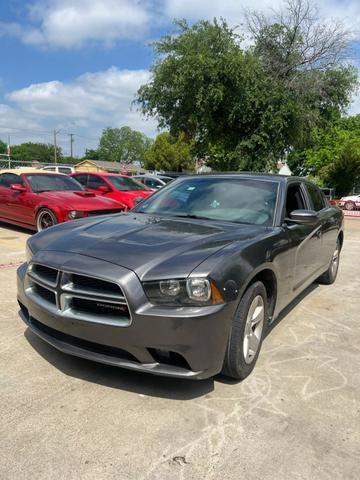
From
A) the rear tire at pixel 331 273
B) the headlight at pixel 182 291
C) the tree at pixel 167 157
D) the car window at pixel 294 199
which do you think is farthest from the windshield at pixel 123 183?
the tree at pixel 167 157

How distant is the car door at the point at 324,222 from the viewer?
17.3 ft

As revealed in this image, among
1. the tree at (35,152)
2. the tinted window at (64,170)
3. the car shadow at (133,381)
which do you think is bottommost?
the car shadow at (133,381)

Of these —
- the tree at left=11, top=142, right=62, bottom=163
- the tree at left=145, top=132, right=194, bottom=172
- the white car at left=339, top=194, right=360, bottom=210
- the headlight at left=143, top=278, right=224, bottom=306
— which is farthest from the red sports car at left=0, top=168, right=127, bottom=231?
the tree at left=11, top=142, right=62, bottom=163

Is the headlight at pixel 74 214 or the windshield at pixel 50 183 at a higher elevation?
the windshield at pixel 50 183

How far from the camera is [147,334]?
267 centimetres

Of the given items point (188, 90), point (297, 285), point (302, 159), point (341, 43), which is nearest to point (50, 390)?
point (297, 285)

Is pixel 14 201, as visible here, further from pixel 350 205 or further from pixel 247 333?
pixel 350 205

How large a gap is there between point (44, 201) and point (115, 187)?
3.20 meters

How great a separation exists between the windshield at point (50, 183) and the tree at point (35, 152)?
390 feet

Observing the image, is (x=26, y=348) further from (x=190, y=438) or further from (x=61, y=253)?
(x=190, y=438)

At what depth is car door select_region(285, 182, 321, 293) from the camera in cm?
411

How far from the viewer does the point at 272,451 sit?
2441mm

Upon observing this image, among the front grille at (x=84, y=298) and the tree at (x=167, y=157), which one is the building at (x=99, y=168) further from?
the front grille at (x=84, y=298)

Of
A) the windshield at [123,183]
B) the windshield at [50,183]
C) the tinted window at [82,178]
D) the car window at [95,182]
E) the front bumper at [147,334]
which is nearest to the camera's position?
the front bumper at [147,334]
